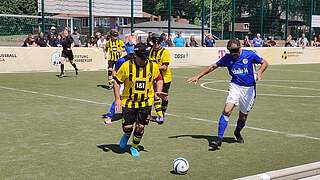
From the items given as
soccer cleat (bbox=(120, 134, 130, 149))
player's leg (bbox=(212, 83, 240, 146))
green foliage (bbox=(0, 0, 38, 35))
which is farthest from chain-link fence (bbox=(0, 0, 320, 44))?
player's leg (bbox=(212, 83, 240, 146))

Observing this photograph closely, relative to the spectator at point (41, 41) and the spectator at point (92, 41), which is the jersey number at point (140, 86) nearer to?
the spectator at point (41, 41)

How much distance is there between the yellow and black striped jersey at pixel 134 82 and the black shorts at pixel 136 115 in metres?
0.06

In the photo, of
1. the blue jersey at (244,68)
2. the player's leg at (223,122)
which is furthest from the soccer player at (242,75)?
the player's leg at (223,122)

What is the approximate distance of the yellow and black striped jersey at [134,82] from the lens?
20.6ft

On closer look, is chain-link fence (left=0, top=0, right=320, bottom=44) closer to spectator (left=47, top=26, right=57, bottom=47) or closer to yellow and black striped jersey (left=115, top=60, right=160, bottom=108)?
spectator (left=47, top=26, right=57, bottom=47)

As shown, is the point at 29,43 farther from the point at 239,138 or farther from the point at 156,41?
the point at 239,138

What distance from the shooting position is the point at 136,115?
6410 mm

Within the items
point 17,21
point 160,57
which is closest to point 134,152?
point 160,57

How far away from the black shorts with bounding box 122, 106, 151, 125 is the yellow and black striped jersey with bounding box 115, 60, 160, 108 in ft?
0.19

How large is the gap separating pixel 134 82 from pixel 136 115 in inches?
20.1

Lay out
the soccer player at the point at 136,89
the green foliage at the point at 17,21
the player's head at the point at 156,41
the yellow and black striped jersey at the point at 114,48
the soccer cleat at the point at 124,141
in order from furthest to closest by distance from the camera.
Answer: the green foliage at the point at 17,21 → the yellow and black striped jersey at the point at 114,48 → the player's head at the point at 156,41 → the soccer cleat at the point at 124,141 → the soccer player at the point at 136,89

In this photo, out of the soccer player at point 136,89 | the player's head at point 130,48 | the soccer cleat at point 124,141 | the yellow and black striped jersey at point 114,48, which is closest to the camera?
the soccer player at point 136,89

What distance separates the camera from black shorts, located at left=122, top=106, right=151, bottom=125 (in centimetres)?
632

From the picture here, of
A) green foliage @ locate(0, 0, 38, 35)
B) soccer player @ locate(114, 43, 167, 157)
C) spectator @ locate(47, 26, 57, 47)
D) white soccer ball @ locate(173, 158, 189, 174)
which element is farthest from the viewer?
green foliage @ locate(0, 0, 38, 35)
